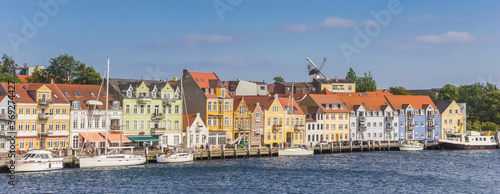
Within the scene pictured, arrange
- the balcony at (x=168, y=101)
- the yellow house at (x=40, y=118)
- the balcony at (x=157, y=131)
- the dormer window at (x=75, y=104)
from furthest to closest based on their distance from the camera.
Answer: the balcony at (x=168, y=101), the balcony at (x=157, y=131), the dormer window at (x=75, y=104), the yellow house at (x=40, y=118)

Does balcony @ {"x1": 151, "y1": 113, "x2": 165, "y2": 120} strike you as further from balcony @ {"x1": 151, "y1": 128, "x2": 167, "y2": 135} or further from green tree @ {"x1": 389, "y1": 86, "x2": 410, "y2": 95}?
green tree @ {"x1": 389, "y1": 86, "x2": 410, "y2": 95}

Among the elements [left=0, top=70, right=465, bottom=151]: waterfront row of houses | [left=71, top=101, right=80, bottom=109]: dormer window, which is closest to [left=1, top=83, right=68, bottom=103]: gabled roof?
[left=0, top=70, right=465, bottom=151]: waterfront row of houses

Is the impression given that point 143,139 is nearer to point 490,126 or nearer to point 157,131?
point 157,131

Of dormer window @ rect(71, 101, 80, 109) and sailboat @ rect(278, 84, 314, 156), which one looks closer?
dormer window @ rect(71, 101, 80, 109)

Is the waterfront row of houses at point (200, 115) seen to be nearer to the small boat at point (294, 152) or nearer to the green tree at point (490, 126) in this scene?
the small boat at point (294, 152)

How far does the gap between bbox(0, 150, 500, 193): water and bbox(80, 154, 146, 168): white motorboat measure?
53.4 inches

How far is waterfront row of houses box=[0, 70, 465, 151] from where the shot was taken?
85.7 m

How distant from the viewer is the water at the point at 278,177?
65125 mm

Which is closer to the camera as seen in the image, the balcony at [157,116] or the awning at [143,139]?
the awning at [143,139]

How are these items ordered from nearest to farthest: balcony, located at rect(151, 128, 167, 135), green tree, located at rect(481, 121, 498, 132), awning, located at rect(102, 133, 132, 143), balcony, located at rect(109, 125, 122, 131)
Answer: awning, located at rect(102, 133, 132, 143) → balcony, located at rect(109, 125, 122, 131) → balcony, located at rect(151, 128, 167, 135) → green tree, located at rect(481, 121, 498, 132)

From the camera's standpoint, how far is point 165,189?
2532 inches

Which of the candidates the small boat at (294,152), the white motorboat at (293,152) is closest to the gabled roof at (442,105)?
the small boat at (294,152)

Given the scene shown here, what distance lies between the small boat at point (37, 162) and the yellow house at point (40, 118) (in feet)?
33.0

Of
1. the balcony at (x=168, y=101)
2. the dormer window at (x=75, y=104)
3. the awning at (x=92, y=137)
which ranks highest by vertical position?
the balcony at (x=168, y=101)
